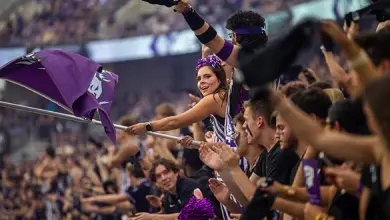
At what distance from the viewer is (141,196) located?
10.1 m

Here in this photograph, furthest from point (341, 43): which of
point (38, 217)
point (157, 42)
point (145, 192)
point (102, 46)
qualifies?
point (102, 46)

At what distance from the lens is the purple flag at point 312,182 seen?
475 cm

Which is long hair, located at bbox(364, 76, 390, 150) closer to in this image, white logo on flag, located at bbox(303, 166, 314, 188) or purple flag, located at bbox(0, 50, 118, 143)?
white logo on flag, located at bbox(303, 166, 314, 188)

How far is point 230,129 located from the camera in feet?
22.6

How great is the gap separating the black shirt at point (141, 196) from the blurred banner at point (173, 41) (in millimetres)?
5974

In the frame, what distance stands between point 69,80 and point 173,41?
15582mm

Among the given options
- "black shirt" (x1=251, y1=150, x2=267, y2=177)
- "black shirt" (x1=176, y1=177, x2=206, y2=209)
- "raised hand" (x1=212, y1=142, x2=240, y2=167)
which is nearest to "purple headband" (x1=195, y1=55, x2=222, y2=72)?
"black shirt" (x1=176, y1=177, x2=206, y2=209)

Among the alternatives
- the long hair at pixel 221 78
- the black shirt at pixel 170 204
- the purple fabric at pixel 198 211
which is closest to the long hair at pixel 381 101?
the purple fabric at pixel 198 211

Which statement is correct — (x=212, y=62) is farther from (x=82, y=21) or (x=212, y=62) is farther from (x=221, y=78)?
(x=82, y=21)

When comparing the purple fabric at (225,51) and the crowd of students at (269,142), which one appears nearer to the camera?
the crowd of students at (269,142)

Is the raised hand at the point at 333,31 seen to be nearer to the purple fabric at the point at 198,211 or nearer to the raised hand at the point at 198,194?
the purple fabric at the point at 198,211

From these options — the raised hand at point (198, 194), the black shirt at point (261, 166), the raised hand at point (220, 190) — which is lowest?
the raised hand at point (198, 194)

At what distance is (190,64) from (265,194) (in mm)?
19523

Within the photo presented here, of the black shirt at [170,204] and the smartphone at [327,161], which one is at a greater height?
the smartphone at [327,161]
